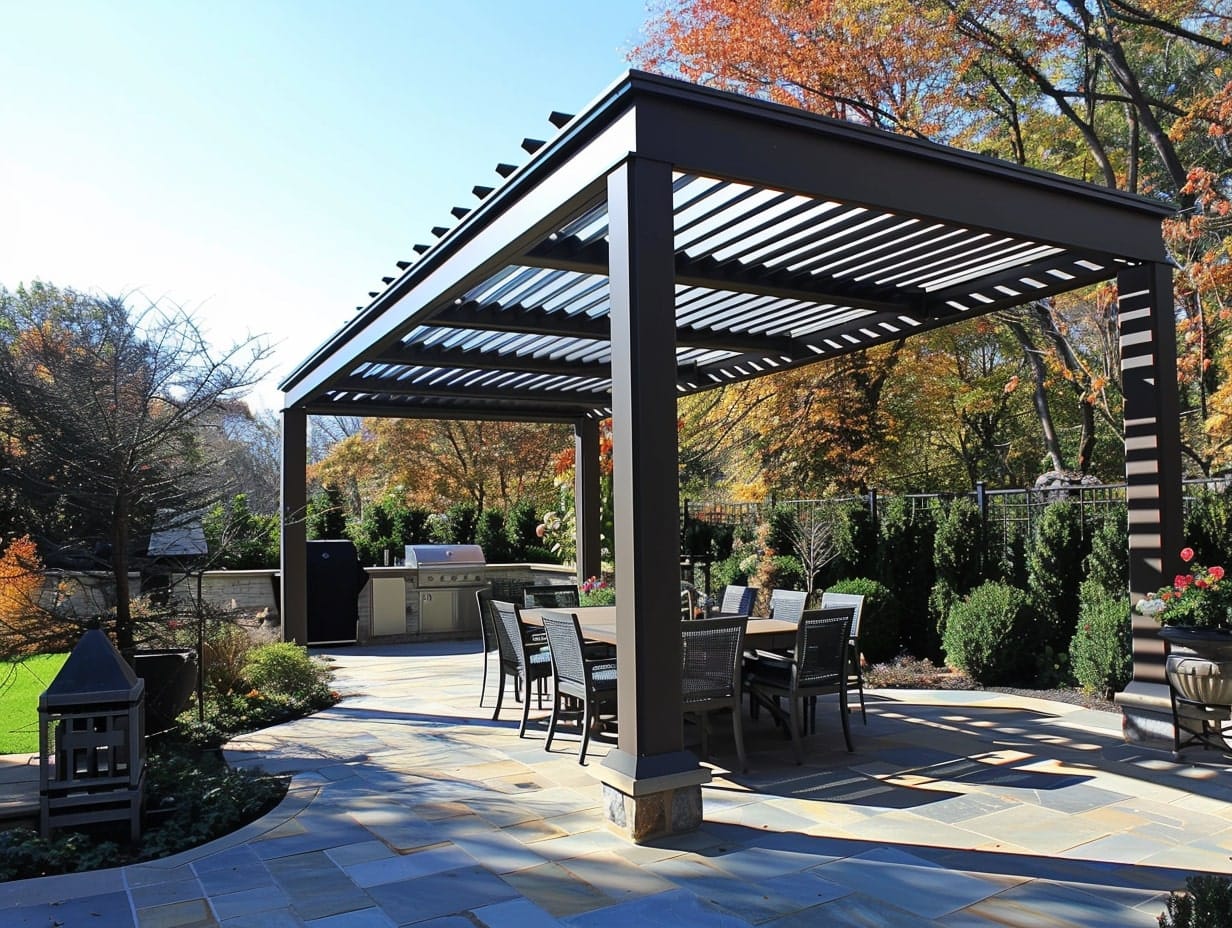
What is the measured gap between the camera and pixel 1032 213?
5.01 metres

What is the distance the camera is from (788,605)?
261 inches

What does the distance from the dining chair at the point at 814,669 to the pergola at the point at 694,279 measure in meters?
1.46

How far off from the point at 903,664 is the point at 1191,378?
243 inches

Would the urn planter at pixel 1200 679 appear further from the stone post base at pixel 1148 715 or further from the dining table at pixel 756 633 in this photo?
the dining table at pixel 756 633

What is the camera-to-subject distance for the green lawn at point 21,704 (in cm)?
565

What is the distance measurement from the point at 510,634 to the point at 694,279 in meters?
2.79

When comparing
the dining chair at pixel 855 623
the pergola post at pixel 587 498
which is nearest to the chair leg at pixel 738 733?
the dining chair at pixel 855 623

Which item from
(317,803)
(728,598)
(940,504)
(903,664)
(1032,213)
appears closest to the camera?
(317,803)

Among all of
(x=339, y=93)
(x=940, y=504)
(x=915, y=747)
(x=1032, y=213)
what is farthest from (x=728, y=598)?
(x=339, y=93)

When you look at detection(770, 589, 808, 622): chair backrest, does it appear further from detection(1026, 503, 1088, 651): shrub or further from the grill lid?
the grill lid

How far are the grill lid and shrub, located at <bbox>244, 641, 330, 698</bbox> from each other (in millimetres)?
4758

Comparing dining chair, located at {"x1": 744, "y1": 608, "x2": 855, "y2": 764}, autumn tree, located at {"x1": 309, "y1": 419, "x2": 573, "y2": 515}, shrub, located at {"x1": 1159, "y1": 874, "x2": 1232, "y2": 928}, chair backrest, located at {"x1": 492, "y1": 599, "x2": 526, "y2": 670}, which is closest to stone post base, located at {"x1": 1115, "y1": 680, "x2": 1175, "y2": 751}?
dining chair, located at {"x1": 744, "y1": 608, "x2": 855, "y2": 764}

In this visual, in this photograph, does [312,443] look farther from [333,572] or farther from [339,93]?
[339,93]

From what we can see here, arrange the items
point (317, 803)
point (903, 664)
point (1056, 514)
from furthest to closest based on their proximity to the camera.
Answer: point (903, 664) → point (1056, 514) → point (317, 803)
